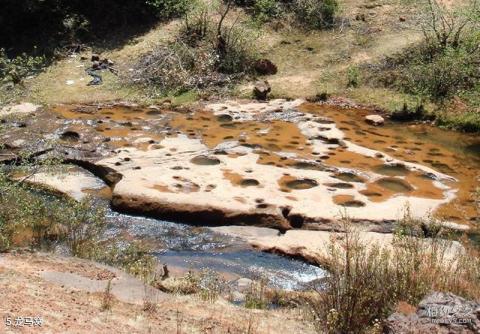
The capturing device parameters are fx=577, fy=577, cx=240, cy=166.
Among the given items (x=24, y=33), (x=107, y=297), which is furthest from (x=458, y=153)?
(x=24, y=33)

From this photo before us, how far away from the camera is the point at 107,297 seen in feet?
17.9

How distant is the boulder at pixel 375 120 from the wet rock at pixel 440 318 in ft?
32.4

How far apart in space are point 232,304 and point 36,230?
3351 millimetres

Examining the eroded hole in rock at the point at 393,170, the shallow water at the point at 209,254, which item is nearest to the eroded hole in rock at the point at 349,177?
the eroded hole in rock at the point at 393,170

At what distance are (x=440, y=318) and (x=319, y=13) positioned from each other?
15849 mm

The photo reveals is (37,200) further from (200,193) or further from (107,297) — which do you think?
(107,297)

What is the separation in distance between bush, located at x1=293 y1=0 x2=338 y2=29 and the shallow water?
38.4 ft

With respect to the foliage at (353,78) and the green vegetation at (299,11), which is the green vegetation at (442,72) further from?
the green vegetation at (299,11)

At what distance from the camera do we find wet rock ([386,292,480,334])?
4.18 m

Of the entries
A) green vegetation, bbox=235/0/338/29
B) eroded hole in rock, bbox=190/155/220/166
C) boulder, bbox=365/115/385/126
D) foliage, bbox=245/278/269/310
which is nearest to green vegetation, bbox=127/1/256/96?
green vegetation, bbox=235/0/338/29

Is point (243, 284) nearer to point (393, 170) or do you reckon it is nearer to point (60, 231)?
point (60, 231)

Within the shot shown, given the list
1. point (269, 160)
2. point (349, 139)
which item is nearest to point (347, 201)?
point (269, 160)

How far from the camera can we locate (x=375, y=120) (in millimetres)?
14078

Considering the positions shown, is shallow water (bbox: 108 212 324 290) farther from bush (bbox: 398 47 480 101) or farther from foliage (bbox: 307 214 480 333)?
bush (bbox: 398 47 480 101)
